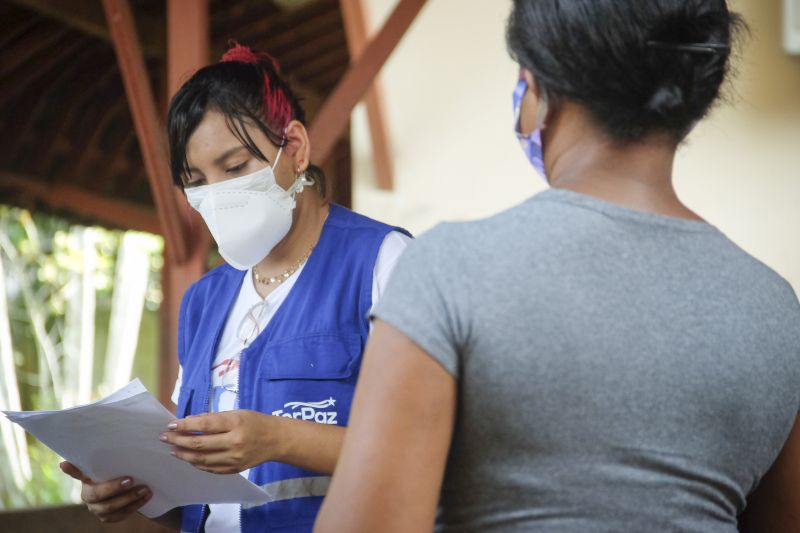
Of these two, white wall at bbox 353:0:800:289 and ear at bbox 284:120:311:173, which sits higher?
ear at bbox 284:120:311:173

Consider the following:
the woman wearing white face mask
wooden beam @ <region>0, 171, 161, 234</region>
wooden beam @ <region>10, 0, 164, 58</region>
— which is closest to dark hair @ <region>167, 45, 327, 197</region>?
the woman wearing white face mask

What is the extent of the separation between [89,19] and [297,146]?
4720mm

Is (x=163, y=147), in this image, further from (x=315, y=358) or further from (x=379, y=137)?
(x=315, y=358)

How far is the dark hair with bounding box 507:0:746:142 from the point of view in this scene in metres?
1.02

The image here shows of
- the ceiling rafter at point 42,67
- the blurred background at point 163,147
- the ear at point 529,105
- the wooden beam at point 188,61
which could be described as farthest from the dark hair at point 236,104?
the ceiling rafter at point 42,67

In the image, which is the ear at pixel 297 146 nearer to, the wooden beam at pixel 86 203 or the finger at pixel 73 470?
the finger at pixel 73 470

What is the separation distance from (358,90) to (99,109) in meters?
4.69

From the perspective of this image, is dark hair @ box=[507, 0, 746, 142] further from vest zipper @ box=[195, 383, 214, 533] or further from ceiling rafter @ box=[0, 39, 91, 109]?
ceiling rafter @ box=[0, 39, 91, 109]

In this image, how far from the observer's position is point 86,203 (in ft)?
28.3

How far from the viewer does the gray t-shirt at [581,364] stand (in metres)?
0.96

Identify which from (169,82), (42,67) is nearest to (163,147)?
(169,82)

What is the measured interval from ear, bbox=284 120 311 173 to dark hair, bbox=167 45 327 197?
0.02 meters

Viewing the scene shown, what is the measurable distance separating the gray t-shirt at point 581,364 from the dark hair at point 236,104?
1.02 meters

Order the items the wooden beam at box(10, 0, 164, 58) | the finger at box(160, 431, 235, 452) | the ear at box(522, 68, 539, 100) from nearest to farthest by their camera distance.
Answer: the ear at box(522, 68, 539, 100)
the finger at box(160, 431, 235, 452)
the wooden beam at box(10, 0, 164, 58)
